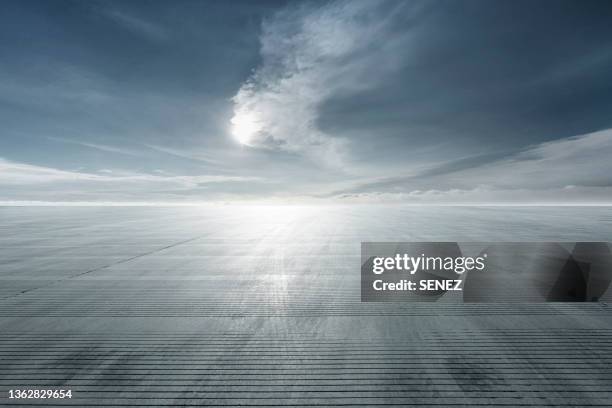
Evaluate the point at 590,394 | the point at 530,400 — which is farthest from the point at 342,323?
the point at 590,394

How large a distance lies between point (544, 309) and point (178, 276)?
12.9m

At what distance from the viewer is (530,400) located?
4.13 m

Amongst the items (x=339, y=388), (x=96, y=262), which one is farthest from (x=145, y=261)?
(x=339, y=388)

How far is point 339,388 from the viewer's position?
14.7 ft

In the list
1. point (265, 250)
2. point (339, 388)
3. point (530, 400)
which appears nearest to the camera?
point (530, 400)

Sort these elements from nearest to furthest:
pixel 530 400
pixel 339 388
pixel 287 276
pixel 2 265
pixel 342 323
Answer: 1. pixel 530 400
2. pixel 339 388
3. pixel 342 323
4. pixel 287 276
5. pixel 2 265

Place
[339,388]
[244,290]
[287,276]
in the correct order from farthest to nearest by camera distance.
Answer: [287,276]
[244,290]
[339,388]

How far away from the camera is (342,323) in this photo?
6.74 m

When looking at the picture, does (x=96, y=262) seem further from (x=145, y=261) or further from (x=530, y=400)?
(x=530, y=400)

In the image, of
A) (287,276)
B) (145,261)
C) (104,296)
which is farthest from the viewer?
(145,261)

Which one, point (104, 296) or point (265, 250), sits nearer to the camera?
point (104, 296)

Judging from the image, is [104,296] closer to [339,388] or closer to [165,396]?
[165,396]

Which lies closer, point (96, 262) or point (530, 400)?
point (530, 400)

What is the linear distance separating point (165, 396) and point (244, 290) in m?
5.01
